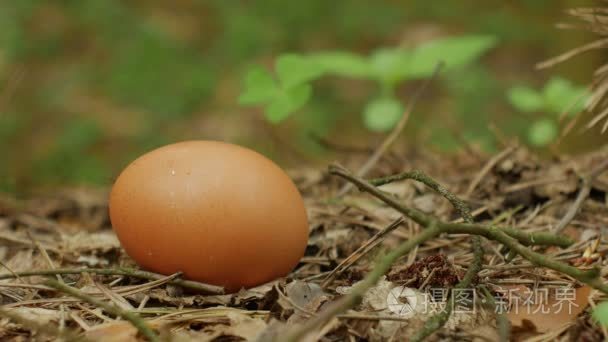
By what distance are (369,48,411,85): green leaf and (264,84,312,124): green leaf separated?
486 millimetres

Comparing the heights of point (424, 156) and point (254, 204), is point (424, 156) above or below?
below

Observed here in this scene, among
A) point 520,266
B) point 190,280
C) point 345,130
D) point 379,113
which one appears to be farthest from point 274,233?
point 345,130

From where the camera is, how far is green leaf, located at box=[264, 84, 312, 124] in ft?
8.23

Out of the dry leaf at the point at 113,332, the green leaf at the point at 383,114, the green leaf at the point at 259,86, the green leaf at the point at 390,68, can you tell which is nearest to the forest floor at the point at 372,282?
the dry leaf at the point at 113,332

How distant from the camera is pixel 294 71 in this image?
2570 mm

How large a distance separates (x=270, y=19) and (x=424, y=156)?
348cm

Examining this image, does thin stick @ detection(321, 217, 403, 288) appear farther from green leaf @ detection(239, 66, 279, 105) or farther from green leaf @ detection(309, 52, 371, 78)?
green leaf @ detection(309, 52, 371, 78)

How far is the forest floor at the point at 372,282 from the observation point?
1496 mm

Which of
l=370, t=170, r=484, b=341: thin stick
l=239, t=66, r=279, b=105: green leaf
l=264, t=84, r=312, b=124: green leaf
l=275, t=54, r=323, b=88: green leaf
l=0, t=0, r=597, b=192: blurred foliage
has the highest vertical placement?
l=275, t=54, r=323, b=88: green leaf

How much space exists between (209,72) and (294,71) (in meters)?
3.59

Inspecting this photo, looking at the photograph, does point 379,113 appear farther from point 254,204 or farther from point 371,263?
point 254,204

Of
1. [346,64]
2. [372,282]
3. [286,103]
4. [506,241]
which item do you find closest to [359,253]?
[506,241]

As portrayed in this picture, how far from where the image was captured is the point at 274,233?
174 cm

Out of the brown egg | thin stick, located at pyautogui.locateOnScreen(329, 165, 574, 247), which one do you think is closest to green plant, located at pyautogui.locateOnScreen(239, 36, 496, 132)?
the brown egg
